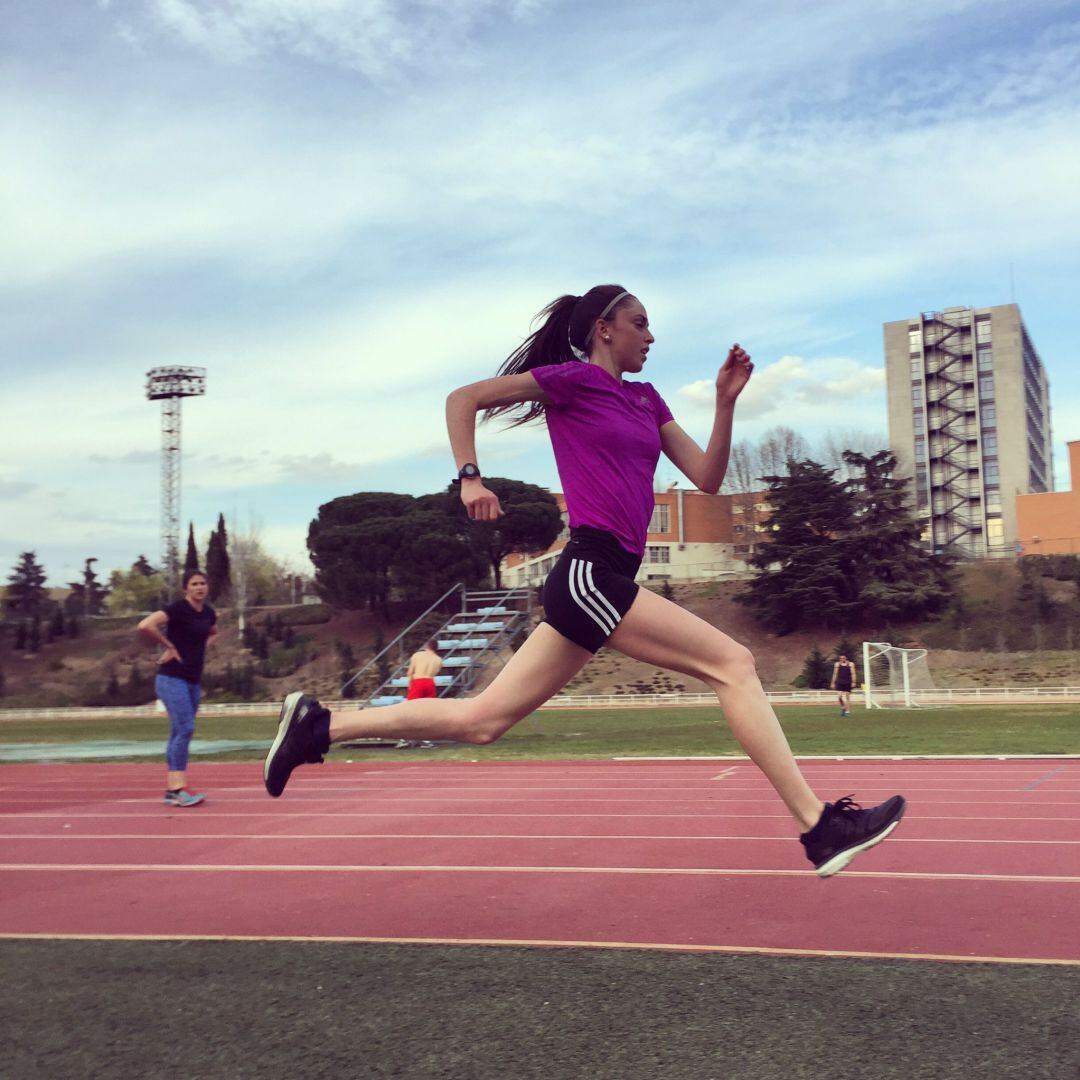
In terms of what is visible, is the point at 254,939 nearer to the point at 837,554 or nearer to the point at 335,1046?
the point at 335,1046

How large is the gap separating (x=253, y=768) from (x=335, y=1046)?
35.0 feet

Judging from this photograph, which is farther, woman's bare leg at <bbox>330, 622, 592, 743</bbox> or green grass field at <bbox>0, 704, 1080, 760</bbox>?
green grass field at <bbox>0, 704, 1080, 760</bbox>

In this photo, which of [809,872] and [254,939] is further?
[809,872]

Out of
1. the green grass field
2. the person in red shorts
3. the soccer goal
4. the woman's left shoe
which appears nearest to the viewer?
the woman's left shoe

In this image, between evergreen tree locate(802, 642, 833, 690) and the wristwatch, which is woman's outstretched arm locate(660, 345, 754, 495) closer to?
the wristwatch

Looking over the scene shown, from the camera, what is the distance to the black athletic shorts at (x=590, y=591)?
3.37m

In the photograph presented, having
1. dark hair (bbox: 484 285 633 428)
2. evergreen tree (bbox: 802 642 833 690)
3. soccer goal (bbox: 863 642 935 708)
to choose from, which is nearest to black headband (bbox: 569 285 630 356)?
dark hair (bbox: 484 285 633 428)

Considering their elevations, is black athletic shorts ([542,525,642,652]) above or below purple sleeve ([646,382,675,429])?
below

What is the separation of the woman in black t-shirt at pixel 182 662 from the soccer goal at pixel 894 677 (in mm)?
22166

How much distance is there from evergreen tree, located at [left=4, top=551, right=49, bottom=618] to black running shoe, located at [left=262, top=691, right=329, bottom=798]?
87.9 m

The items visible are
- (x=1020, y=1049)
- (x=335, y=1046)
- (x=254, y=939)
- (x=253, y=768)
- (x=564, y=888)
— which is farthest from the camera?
(x=253, y=768)

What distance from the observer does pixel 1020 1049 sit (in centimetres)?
259

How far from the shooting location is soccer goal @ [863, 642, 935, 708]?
30422mm

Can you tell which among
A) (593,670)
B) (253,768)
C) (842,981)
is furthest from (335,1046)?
(593,670)
